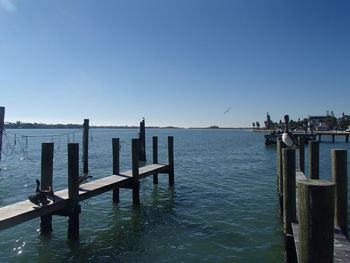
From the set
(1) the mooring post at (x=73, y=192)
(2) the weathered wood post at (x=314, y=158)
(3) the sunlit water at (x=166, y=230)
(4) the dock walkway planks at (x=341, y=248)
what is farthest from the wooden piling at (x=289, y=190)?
(1) the mooring post at (x=73, y=192)

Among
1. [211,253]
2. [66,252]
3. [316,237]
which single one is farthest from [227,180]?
[316,237]

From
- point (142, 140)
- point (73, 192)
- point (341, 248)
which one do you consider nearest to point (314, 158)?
point (341, 248)

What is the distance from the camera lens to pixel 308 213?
12.9 feet

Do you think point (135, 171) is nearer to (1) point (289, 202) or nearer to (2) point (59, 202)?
(2) point (59, 202)

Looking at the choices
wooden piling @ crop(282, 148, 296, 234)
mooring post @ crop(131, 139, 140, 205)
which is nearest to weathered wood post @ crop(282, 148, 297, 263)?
wooden piling @ crop(282, 148, 296, 234)

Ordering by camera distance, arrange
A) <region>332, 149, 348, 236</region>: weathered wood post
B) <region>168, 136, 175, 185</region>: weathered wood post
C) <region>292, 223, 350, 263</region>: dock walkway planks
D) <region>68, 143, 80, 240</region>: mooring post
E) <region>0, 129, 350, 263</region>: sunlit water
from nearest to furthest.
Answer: <region>292, 223, 350, 263</region>: dock walkway planks
<region>332, 149, 348, 236</region>: weathered wood post
<region>0, 129, 350, 263</region>: sunlit water
<region>68, 143, 80, 240</region>: mooring post
<region>168, 136, 175, 185</region>: weathered wood post

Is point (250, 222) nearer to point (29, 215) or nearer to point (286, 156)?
point (286, 156)

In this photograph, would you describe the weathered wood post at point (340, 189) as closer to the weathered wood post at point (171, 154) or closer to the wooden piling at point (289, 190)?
the wooden piling at point (289, 190)

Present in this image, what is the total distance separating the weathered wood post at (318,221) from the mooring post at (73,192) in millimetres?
7662

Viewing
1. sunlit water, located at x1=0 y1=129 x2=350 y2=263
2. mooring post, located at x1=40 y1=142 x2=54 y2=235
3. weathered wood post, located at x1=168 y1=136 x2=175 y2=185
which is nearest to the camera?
sunlit water, located at x1=0 y1=129 x2=350 y2=263

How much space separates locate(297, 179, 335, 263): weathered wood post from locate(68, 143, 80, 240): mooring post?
25.1 ft

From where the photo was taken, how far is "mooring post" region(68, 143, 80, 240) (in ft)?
32.3

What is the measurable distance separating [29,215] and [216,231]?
6120 millimetres

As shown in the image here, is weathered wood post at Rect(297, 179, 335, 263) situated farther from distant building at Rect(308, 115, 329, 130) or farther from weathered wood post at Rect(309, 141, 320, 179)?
distant building at Rect(308, 115, 329, 130)
